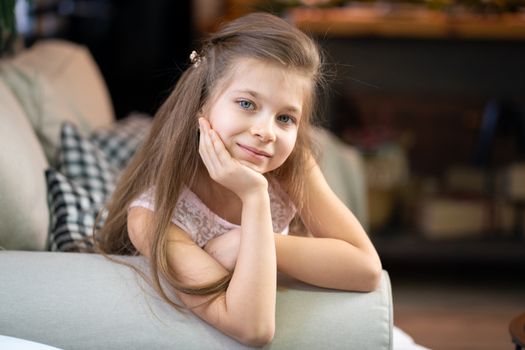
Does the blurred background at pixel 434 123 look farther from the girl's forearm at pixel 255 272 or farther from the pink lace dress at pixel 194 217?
the girl's forearm at pixel 255 272

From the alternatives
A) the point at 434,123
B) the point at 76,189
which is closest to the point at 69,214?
the point at 76,189

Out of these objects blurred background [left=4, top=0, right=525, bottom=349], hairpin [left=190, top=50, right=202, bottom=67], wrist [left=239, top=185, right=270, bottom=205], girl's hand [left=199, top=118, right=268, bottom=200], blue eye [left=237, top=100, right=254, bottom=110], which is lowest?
blurred background [left=4, top=0, right=525, bottom=349]

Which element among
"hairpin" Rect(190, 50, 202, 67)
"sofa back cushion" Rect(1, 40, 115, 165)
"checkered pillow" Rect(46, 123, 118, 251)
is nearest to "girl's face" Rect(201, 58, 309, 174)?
"hairpin" Rect(190, 50, 202, 67)

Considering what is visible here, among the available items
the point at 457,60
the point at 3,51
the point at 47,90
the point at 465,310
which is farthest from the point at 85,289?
the point at 457,60

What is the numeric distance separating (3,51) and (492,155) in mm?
2077

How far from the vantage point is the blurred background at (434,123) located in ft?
11.5

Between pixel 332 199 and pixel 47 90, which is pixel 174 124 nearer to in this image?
pixel 332 199

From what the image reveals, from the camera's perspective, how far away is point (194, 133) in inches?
57.8

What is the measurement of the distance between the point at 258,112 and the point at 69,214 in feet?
2.25

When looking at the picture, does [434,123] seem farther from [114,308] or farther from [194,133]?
[114,308]

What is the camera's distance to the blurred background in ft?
11.5

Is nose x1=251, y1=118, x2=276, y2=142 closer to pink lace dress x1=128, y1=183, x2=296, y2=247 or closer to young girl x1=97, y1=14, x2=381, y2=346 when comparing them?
young girl x1=97, y1=14, x2=381, y2=346

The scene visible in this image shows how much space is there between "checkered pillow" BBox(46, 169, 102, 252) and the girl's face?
1.67ft

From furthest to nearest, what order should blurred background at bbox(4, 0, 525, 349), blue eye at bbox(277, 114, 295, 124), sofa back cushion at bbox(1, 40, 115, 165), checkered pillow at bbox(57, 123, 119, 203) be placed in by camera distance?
blurred background at bbox(4, 0, 525, 349) → sofa back cushion at bbox(1, 40, 115, 165) → checkered pillow at bbox(57, 123, 119, 203) → blue eye at bbox(277, 114, 295, 124)
